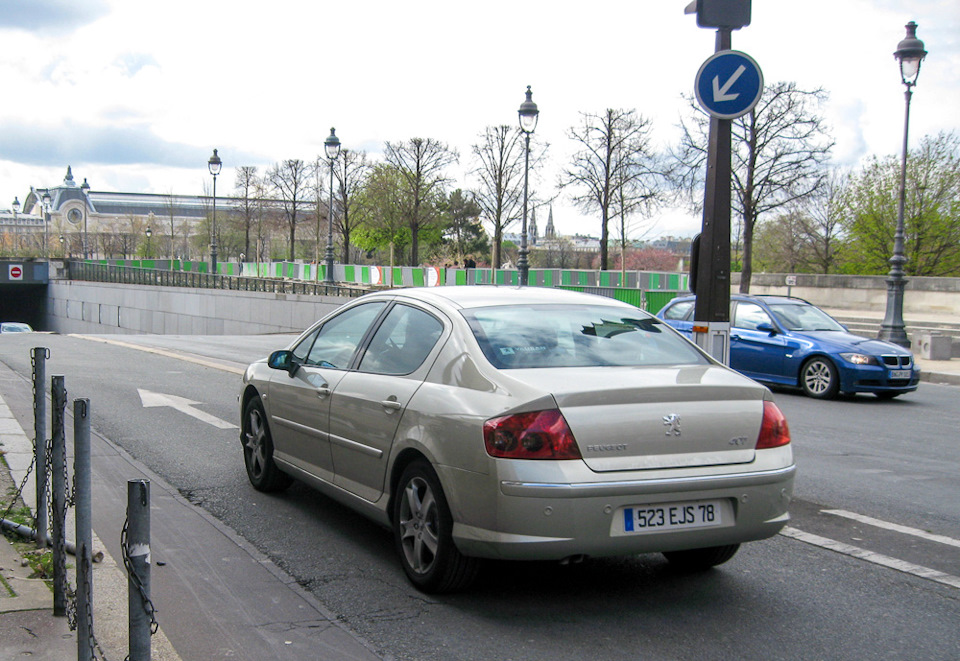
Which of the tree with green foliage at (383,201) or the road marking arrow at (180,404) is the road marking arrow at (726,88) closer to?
the road marking arrow at (180,404)

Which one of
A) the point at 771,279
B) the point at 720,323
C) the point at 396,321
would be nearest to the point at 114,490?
the point at 396,321

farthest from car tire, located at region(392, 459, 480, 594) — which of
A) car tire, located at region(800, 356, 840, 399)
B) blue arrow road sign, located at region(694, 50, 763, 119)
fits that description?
car tire, located at region(800, 356, 840, 399)

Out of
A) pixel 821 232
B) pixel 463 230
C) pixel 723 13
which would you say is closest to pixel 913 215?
pixel 821 232

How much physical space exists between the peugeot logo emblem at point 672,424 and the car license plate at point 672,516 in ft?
1.05

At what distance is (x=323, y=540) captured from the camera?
5.61 meters

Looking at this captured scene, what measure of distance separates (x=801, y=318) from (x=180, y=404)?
30.7 feet

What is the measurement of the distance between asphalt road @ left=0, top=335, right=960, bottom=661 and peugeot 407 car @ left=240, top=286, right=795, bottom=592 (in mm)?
305

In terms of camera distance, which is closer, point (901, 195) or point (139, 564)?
point (139, 564)

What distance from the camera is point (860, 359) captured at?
13523mm

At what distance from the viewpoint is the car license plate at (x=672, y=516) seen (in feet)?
13.5

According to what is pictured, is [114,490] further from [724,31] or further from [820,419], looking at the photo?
[820,419]

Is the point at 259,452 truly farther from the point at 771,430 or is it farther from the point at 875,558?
the point at 875,558

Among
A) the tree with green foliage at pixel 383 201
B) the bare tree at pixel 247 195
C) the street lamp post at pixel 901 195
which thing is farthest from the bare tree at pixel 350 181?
the street lamp post at pixel 901 195

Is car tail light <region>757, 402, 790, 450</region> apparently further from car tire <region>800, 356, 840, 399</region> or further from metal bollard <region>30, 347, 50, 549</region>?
car tire <region>800, 356, 840, 399</region>
